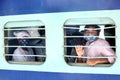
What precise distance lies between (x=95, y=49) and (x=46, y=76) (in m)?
0.62

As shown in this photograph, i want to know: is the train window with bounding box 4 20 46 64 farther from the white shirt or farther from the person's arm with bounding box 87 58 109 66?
the person's arm with bounding box 87 58 109 66

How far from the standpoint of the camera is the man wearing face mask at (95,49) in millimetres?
3328

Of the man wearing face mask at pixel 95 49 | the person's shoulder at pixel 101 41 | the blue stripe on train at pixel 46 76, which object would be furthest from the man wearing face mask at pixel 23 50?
the person's shoulder at pixel 101 41

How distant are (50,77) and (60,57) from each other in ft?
0.82

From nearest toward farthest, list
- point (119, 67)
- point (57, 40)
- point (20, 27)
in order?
point (119, 67), point (57, 40), point (20, 27)

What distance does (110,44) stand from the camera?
11.0 ft

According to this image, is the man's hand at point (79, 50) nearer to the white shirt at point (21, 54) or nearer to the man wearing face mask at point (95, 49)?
the man wearing face mask at point (95, 49)

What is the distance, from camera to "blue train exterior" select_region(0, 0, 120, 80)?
10.9 ft

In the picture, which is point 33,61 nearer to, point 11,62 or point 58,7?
point 11,62

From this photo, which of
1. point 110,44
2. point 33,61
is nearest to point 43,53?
point 33,61

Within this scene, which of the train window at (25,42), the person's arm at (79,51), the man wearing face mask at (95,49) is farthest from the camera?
the train window at (25,42)

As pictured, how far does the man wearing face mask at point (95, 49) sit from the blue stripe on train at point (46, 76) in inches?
5.7

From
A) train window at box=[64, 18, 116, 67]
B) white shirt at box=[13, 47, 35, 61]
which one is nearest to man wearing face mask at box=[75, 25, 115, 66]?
train window at box=[64, 18, 116, 67]

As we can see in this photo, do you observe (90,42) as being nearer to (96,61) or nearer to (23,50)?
(96,61)
